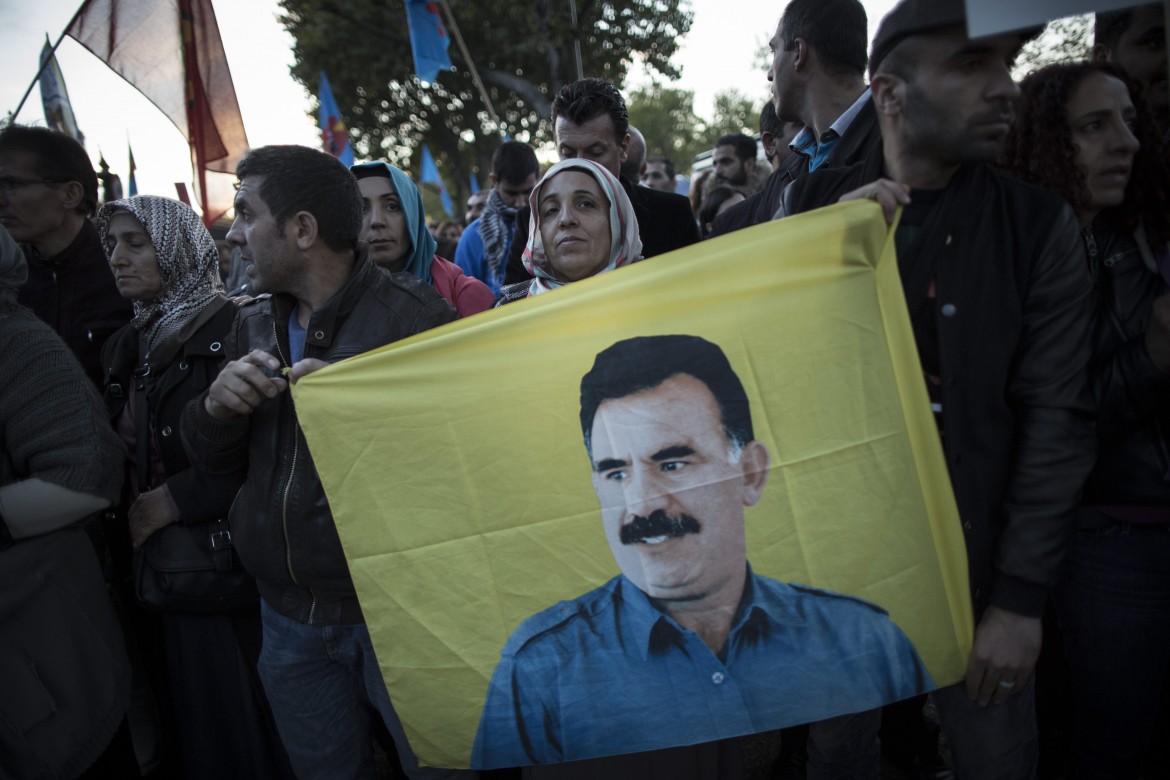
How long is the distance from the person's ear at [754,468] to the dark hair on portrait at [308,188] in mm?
1295

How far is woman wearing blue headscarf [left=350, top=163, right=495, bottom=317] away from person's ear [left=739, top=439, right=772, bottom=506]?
5.65 ft

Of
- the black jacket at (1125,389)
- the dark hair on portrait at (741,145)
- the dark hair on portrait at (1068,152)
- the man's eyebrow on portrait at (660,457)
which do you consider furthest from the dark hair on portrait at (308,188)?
the dark hair on portrait at (741,145)

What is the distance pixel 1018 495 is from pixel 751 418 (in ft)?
2.08

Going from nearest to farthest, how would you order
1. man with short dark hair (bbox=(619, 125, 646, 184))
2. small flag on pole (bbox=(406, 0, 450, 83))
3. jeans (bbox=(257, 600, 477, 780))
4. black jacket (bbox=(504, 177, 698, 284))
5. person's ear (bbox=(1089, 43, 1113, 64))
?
1. jeans (bbox=(257, 600, 477, 780))
2. person's ear (bbox=(1089, 43, 1113, 64))
3. black jacket (bbox=(504, 177, 698, 284))
4. man with short dark hair (bbox=(619, 125, 646, 184))
5. small flag on pole (bbox=(406, 0, 450, 83))

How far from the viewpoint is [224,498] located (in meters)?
2.37

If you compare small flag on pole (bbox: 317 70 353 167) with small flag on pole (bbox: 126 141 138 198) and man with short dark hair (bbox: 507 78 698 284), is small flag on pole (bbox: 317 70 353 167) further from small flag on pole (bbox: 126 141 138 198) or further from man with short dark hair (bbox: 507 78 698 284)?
man with short dark hair (bbox: 507 78 698 284)

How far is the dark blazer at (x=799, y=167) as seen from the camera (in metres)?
2.54

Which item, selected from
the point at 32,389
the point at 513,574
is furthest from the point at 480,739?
the point at 32,389

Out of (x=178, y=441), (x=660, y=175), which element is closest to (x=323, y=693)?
(x=178, y=441)

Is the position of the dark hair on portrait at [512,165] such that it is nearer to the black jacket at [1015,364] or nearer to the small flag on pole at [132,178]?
the black jacket at [1015,364]

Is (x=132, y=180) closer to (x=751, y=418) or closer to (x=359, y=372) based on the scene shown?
(x=359, y=372)

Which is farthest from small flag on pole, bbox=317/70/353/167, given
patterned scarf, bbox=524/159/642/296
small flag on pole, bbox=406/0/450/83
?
patterned scarf, bbox=524/159/642/296

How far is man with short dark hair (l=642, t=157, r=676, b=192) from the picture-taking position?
7.43 metres

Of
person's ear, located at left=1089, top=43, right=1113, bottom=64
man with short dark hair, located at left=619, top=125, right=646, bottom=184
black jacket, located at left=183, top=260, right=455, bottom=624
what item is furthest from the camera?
man with short dark hair, located at left=619, top=125, right=646, bottom=184
